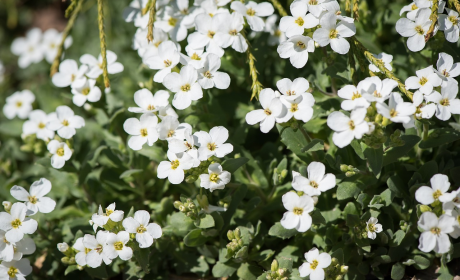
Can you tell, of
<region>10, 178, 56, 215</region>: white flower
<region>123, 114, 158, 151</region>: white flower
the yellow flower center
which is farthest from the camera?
<region>10, 178, 56, 215</region>: white flower

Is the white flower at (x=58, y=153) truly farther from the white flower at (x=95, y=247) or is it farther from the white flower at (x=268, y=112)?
the white flower at (x=268, y=112)

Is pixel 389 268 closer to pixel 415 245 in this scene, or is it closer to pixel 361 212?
pixel 415 245

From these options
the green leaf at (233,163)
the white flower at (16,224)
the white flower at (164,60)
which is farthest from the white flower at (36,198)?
the green leaf at (233,163)

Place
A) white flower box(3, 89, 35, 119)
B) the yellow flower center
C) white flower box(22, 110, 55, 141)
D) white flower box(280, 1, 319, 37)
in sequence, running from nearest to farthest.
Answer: the yellow flower center < white flower box(280, 1, 319, 37) < white flower box(22, 110, 55, 141) < white flower box(3, 89, 35, 119)

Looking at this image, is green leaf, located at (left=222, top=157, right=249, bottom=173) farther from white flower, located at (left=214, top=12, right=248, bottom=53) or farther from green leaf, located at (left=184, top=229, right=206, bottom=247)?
white flower, located at (left=214, top=12, right=248, bottom=53)

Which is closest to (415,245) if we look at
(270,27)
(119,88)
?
(270,27)

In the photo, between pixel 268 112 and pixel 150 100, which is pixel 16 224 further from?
pixel 268 112

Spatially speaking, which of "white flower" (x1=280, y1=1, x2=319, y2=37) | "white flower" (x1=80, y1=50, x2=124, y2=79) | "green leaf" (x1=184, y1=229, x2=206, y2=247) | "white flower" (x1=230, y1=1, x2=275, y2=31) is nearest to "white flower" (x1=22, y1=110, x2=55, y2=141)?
"white flower" (x1=80, y1=50, x2=124, y2=79)
